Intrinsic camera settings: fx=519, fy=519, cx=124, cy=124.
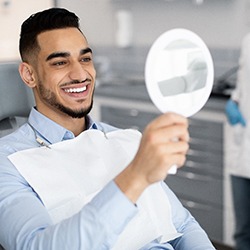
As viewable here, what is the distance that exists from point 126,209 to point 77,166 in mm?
412

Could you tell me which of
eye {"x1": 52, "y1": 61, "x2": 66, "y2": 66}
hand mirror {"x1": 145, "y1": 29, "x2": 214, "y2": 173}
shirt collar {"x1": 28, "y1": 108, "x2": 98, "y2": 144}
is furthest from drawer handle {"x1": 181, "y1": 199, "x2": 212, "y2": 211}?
hand mirror {"x1": 145, "y1": 29, "x2": 214, "y2": 173}

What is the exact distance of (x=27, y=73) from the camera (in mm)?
1477

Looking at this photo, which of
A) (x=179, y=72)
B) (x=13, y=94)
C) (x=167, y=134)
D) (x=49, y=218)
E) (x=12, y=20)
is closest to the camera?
(x=167, y=134)

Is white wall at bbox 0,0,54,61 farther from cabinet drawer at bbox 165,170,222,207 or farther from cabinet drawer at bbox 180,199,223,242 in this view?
cabinet drawer at bbox 180,199,223,242

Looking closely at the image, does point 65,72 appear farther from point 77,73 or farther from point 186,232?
point 186,232

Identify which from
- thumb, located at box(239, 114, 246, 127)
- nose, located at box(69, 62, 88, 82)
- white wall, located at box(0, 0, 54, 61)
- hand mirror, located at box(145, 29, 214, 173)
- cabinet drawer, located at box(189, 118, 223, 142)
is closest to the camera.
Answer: hand mirror, located at box(145, 29, 214, 173)

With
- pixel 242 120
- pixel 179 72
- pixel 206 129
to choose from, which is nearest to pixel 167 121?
pixel 179 72

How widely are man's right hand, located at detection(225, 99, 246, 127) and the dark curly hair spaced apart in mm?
1270

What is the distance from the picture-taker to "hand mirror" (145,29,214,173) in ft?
A: 3.20

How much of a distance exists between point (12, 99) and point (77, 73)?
33cm

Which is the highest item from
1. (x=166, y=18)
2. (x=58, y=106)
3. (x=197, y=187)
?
(x=58, y=106)

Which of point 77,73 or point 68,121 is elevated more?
point 77,73

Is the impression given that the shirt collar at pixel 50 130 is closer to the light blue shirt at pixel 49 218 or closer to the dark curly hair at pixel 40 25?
the light blue shirt at pixel 49 218

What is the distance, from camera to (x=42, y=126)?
1.44 m
